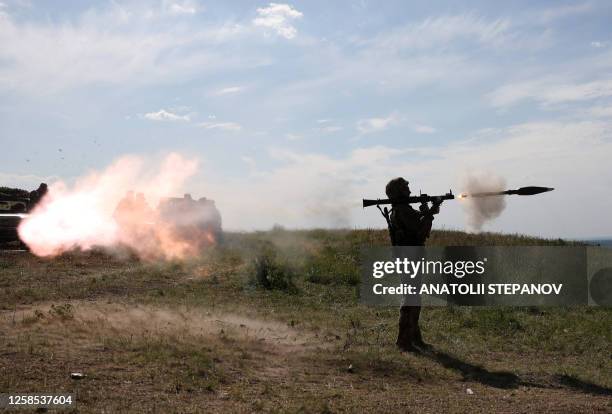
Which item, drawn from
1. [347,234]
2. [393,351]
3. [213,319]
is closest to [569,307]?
[393,351]

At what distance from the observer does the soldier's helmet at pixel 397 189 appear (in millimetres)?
12414

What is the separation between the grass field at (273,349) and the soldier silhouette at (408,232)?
0.39 meters

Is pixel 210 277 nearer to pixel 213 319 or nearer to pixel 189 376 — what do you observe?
pixel 213 319

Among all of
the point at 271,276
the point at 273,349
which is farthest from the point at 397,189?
the point at 271,276

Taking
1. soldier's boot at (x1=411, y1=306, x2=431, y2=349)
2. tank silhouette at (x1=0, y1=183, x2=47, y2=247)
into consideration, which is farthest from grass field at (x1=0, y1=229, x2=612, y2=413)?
tank silhouette at (x1=0, y1=183, x2=47, y2=247)

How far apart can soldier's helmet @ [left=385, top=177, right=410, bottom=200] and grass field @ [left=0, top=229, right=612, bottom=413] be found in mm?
3135

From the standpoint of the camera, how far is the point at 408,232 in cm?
1209

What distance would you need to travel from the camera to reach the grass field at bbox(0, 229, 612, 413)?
8047 mm

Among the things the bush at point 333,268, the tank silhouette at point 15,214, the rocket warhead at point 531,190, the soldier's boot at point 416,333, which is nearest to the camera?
the rocket warhead at point 531,190

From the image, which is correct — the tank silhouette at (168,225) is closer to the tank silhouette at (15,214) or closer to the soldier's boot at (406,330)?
the tank silhouette at (15,214)

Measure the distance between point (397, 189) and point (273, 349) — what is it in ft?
14.0

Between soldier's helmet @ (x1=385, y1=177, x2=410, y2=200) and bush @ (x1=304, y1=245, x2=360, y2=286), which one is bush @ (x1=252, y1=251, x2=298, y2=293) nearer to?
bush @ (x1=304, y1=245, x2=360, y2=286)

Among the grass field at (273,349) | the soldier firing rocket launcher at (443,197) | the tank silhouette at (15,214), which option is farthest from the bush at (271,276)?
the tank silhouette at (15,214)

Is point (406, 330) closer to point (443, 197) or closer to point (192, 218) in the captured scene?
point (443, 197)
